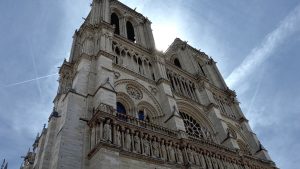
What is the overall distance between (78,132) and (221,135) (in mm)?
12228

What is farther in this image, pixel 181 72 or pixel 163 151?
pixel 181 72

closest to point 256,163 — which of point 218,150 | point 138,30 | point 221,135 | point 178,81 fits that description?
point 221,135

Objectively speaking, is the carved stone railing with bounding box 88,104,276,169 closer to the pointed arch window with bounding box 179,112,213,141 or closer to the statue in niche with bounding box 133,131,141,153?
the statue in niche with bounding box 133,131,141,153

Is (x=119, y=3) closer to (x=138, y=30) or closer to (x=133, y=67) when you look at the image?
(x=138, y=30)

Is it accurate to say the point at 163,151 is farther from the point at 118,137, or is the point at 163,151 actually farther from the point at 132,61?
the point at 132,61

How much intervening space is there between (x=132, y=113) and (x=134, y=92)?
1978 mm

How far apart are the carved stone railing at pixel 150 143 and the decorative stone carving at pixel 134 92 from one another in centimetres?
346

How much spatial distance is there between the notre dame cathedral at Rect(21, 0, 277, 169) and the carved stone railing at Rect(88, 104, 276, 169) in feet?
0.15

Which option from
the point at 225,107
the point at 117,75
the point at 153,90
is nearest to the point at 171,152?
the point at 153,90

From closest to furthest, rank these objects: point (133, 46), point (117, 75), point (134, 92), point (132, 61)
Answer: point (117, 75)
point (134, 92)
point (132, 61)
point (133, 46)

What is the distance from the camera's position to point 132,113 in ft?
58.6

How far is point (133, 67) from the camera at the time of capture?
70.9 feet

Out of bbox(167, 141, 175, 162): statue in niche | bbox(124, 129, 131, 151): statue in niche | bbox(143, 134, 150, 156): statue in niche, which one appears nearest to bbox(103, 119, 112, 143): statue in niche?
bbox(124, 129, 131, 151): statue in niche

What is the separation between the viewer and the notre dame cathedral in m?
13.4
